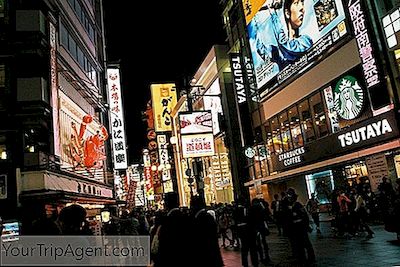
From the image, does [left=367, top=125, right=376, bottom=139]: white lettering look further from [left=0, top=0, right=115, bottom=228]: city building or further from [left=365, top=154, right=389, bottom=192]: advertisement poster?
[left=0, top=0, right=115, bottom=228]: city building

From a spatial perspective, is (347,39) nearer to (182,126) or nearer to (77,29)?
(182,126)

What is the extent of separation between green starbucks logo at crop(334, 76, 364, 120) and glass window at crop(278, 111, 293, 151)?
256 inches

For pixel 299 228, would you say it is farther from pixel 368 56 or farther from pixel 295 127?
pixel 295 127

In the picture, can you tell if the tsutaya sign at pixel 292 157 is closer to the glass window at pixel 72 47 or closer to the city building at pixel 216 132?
the city building at pixel 216 132

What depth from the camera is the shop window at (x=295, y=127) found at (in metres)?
27.1

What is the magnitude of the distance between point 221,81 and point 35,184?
21.0 meters

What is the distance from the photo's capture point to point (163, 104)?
57156 millimetres

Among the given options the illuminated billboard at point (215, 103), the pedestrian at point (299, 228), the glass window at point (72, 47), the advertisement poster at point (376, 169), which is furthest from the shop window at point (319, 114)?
the glass window at point (72, 47)

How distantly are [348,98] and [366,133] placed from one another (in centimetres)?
249

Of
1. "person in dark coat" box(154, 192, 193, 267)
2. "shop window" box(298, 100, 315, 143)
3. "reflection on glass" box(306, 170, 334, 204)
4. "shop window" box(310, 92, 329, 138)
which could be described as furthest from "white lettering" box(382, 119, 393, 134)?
"person in dark coat" box(154, 192, 193, 267)

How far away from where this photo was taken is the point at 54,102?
2388cm

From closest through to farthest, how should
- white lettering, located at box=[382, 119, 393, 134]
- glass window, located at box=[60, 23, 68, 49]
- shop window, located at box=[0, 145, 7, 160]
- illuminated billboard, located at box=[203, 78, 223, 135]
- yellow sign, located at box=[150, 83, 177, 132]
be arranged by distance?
white lettering, located at box=[382, 119, 393, 134] < shop window, located at box=[0, 145, 7, 160] < glass window, located at box=[60, 23, 68, 49] < illuminated billboard, located at box=[203, 78, 223, 135] < yellow sign, located at box=[150, 83, 177, 132]

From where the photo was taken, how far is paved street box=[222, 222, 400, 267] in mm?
11289

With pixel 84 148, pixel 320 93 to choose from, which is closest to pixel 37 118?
pixel 84 148
